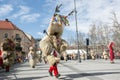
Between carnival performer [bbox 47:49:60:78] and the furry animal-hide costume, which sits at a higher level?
the furry animal-hide costume

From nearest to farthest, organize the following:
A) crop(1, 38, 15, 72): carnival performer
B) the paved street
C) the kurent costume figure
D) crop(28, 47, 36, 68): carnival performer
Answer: the paved street
the kurent costume figure
crop(1, 38, 15, 72): carnival performer
crop(28, 47, 36, 68): carnival performer

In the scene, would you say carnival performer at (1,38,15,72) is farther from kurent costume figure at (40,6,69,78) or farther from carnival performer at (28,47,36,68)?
kurent costume figure at (40,6,69,78)

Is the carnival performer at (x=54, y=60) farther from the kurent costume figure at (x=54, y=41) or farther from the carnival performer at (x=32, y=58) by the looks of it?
the carnival performer at (x=32, y=58)

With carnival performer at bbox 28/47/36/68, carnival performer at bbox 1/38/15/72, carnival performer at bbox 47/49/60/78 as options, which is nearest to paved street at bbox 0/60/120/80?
carnival performer at bbox 47/49/60/78

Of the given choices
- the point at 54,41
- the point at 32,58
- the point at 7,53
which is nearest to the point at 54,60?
the point at 54,41

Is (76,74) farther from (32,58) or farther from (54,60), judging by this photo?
(32,58)

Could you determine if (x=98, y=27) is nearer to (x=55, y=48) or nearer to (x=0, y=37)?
(x=0, y=37)

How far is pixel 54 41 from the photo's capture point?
39.5ft

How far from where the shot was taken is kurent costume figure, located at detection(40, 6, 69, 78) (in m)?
11.9

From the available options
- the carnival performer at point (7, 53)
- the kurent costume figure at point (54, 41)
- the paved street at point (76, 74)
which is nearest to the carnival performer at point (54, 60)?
the kurent costume figure at point (54, 41)

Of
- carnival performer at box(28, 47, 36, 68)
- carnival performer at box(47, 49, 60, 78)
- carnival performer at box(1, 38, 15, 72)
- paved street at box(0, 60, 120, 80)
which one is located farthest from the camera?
carnival performer at box(28, 47, 36, 68)

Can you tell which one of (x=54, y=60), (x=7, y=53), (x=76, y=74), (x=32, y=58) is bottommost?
(x=76, y=74)

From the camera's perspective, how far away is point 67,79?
35.9 feet

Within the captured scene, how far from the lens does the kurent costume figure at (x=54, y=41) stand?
11.9 meters
